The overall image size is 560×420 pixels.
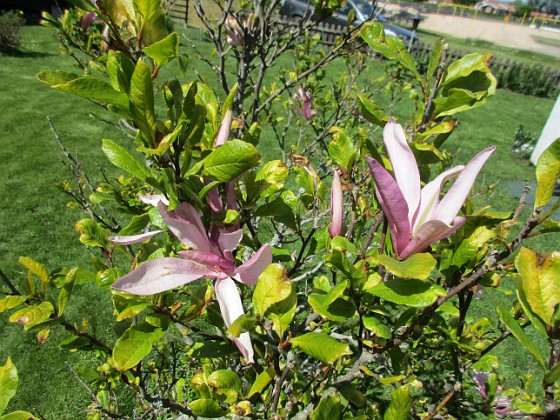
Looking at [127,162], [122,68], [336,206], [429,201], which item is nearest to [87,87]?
[122,68]

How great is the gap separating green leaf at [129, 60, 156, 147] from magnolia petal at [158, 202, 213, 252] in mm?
142

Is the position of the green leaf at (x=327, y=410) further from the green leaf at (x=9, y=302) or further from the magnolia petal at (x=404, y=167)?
the green leaf at (x=9, y=302)

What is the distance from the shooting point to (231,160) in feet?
2.32

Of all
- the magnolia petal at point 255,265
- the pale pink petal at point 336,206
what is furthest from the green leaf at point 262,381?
the pale pink petal at point 336,206

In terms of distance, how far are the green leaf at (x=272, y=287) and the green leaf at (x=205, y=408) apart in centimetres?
21

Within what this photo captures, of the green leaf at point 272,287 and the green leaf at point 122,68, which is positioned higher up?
the green leaf at point 122,68

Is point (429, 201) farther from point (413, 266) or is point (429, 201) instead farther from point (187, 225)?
point (187, 225)

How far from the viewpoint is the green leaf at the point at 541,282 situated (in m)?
0.62

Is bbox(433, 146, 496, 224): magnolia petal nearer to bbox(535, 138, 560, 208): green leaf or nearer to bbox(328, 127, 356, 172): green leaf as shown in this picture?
bbox(535, 138, 560, 208): green leaf

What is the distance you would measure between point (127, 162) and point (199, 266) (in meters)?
0.24

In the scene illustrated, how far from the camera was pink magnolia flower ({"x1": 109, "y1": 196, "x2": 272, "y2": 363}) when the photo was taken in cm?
76

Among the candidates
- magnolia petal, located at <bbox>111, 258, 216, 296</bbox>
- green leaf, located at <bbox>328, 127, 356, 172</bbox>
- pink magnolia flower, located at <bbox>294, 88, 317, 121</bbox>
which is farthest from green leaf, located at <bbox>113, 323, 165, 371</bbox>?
pink magnolia flower, located at <bbox>294, 88, 317, 121</bbox>

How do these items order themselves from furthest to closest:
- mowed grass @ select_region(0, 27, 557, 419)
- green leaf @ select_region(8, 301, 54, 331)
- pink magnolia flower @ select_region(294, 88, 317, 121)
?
pink magnolia flower @ select_region(294, 88, 317, 121)
mowed grass @ select_region(0, 27, 557, 419)
green leaf @ select_region(8, 301, 54, 331)

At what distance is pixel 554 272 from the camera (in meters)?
0.62
